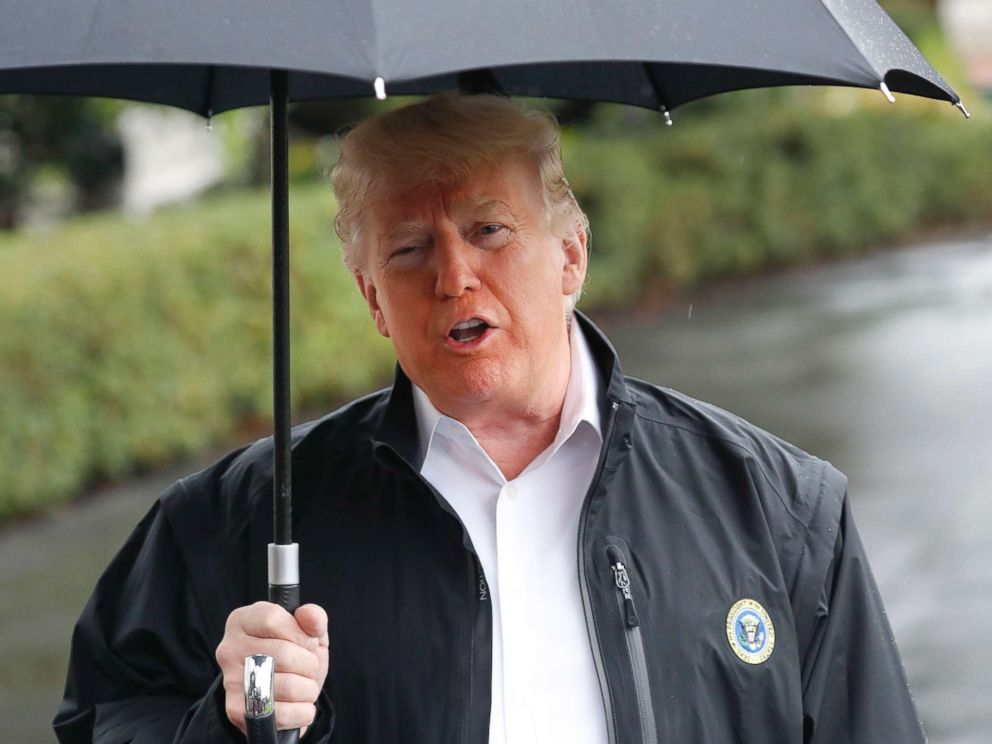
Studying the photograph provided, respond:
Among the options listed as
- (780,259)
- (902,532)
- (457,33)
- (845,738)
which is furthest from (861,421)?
(457,33)

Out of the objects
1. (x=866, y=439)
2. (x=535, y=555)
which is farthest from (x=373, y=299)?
(x=866, y=439)

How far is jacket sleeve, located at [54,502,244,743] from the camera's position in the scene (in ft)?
8.37

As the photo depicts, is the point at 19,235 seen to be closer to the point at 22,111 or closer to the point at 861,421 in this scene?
the point at 22,111

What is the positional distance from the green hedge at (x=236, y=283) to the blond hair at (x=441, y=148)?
6.10 meters

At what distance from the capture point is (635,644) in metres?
2.43

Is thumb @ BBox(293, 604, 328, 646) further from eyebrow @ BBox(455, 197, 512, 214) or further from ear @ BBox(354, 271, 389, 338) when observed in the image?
eyebrow @ BBox(455, 197, 512, 214)

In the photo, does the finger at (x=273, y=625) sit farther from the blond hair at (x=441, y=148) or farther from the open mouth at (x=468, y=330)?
the blond hair at (x=441, y=148)

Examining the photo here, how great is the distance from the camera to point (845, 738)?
2541mm

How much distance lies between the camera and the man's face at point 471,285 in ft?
8.20

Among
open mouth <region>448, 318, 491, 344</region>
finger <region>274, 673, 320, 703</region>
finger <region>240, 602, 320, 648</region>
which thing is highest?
open mouth <region>448, 318, 491, 344</region>

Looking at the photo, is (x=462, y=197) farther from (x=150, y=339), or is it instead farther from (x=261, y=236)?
(x=261, y=236)

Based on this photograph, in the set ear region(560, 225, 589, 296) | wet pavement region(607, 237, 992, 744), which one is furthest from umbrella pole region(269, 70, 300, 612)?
wet pavement region(607, 237, 992, 744)

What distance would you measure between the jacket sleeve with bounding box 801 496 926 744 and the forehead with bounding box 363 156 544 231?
0.74 metres

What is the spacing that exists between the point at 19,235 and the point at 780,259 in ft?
31.3
